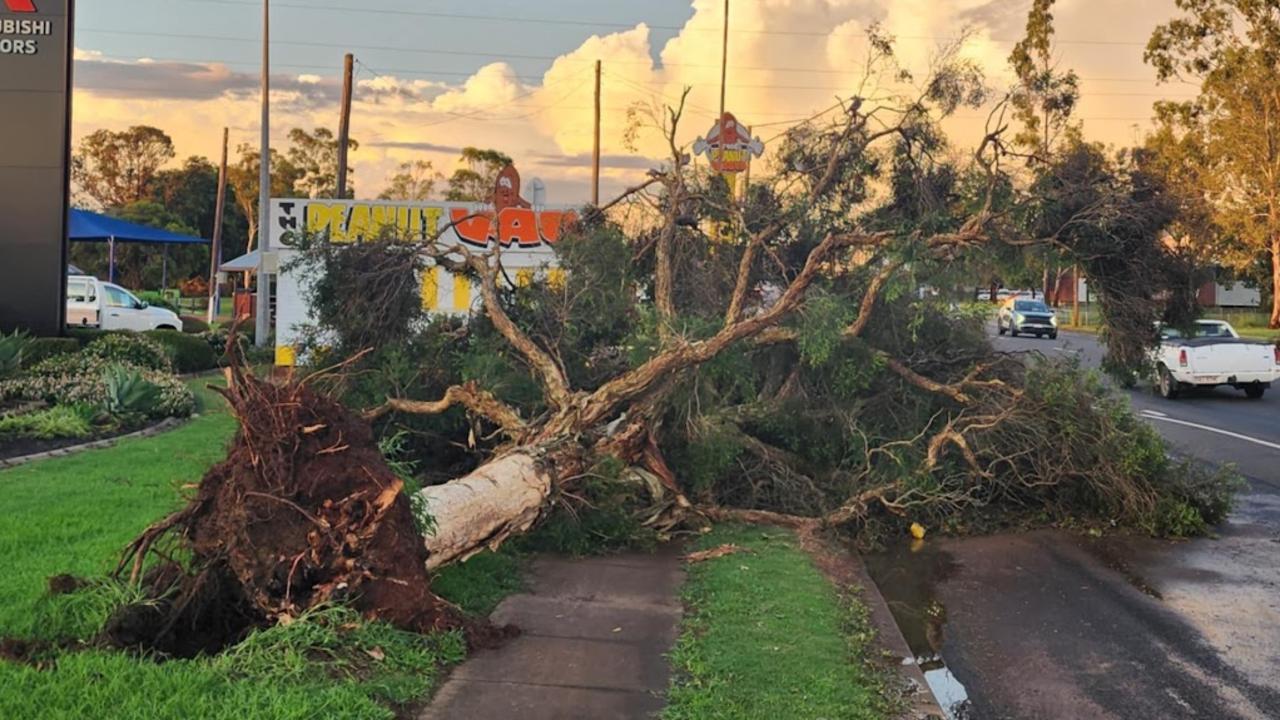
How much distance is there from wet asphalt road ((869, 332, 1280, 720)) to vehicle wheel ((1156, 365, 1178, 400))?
33.5ft

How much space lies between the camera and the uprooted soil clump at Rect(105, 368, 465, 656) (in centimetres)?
467

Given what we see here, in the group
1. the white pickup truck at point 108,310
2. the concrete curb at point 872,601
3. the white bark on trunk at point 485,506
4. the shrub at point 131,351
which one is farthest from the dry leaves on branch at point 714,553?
the white pickup truck at point 108,310

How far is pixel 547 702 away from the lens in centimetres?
439

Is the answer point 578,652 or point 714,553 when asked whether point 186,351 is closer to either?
point 714,553

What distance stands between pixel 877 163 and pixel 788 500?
3.37 metres

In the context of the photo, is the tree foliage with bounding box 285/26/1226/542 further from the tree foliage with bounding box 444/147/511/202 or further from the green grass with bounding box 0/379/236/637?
the tree foliage with bounding box 444/147/511/202

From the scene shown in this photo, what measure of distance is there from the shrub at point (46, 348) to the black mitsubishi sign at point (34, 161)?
1.35m

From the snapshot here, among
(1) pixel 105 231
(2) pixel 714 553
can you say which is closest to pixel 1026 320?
(1) pixel 105 231

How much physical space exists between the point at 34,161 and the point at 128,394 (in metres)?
7.20

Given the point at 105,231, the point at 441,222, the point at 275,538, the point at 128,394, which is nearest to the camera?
the point at 275,538

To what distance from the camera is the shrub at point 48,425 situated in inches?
411

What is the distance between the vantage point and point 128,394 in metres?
12.1

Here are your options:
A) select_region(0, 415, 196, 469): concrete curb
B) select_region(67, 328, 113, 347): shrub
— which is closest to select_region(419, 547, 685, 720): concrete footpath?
select_region(0, 415, 196, 469): concrete curb

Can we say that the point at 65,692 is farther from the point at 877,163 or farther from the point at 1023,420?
the point at 877,163
